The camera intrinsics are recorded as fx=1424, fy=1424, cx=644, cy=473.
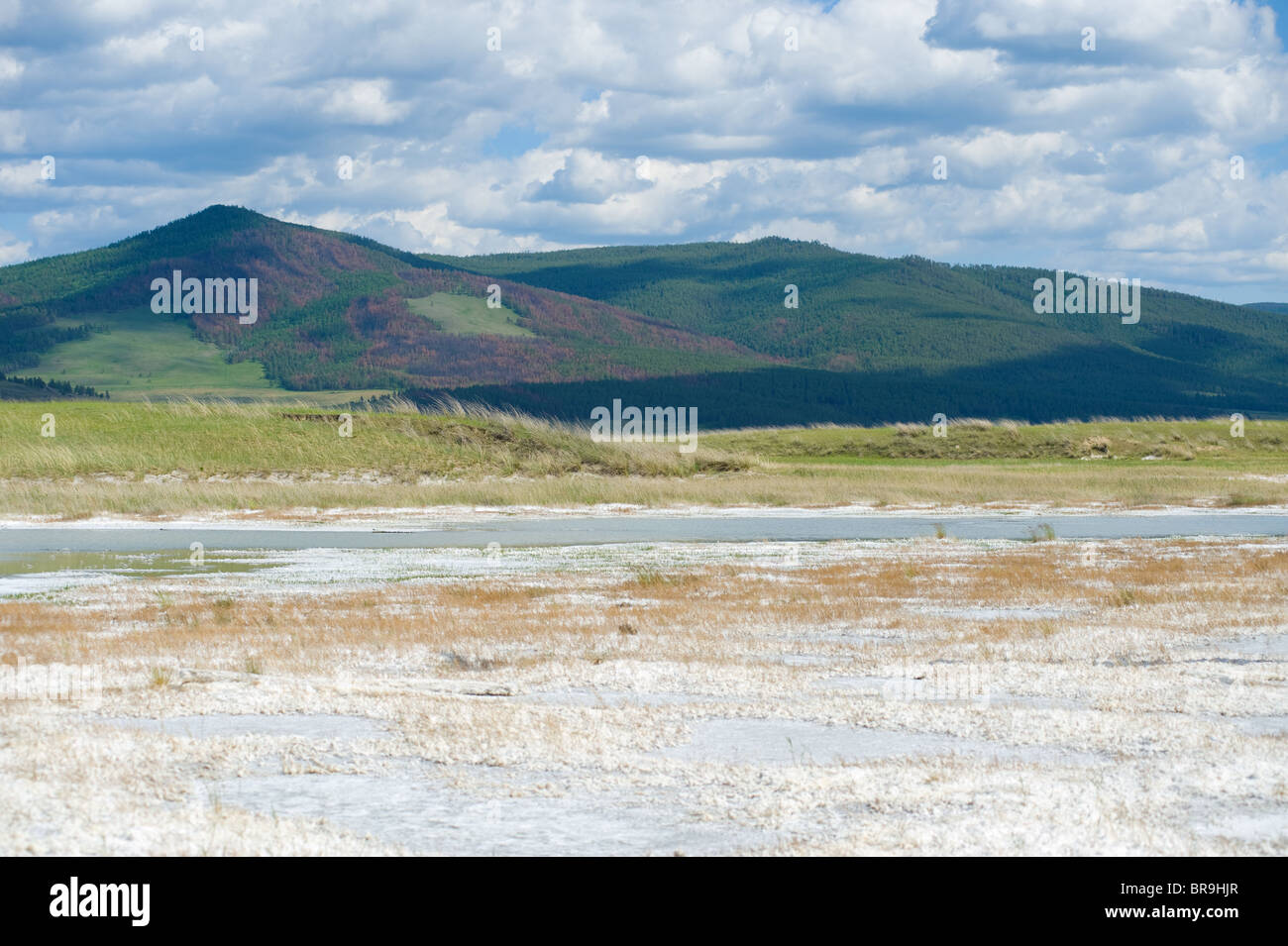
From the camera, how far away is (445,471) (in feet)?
190

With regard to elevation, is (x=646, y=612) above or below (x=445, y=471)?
below

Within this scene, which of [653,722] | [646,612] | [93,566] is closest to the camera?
[653,722]

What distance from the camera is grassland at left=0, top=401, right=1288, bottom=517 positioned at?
166 feet

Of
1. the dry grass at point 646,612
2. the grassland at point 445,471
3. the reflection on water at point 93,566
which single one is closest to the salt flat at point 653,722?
the dry grass at point 646,612

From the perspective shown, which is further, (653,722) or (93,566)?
(93,566)

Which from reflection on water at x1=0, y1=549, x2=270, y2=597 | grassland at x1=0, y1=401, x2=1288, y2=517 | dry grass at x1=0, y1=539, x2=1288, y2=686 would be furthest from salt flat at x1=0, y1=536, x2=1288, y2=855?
grassland at x1=0, y1=401, x2=1288, y2=517

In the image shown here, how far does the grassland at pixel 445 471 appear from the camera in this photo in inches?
1994

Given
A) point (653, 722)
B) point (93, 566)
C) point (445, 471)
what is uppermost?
point (445, 471)

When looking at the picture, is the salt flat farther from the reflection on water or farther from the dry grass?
the reflection on water

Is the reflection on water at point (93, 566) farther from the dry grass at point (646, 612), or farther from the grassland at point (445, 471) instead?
the grassland at point (445, 471)

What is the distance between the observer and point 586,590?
24.6 metres

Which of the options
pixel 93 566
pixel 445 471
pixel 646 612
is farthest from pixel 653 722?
pixel 445 471

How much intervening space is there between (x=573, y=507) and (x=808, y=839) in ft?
137

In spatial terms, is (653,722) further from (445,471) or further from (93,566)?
(445,471)
